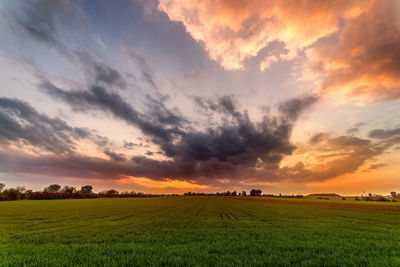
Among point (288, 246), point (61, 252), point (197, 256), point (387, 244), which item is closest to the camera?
point (197, 256)

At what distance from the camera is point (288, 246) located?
11602mm

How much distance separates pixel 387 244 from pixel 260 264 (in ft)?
36.9

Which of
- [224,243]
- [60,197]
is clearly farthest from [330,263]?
[60,197]

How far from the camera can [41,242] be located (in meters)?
12.8

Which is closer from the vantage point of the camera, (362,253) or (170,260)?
(170,260)

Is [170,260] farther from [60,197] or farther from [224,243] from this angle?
[60,197]

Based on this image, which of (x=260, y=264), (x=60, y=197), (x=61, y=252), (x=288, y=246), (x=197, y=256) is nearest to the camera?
(x=260, y=264)

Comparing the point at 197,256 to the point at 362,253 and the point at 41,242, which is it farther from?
the point at 41,242

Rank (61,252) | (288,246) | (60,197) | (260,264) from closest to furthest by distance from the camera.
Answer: (260,264) → (61,252) → (288,246) → (60,197)

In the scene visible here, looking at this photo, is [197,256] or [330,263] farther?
[197,256]

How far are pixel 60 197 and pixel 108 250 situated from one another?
158 metres

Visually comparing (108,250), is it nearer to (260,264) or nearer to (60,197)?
(260,264)

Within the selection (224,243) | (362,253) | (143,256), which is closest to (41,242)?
(143,256)

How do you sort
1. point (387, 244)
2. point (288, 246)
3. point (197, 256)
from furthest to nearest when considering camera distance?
point (387, 244) < point (288, 246) < point (197, 256)
